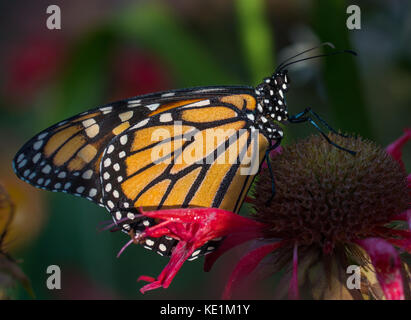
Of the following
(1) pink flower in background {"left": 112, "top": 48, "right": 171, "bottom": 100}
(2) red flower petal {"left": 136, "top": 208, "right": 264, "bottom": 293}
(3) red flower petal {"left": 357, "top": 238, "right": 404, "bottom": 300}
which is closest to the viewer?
(3) red flower petal {"left": 357, "top": 238, "right": 404, "bottom": 300}

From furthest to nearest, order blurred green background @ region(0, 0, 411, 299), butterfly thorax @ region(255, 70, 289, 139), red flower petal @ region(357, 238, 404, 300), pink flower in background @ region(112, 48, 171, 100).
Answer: pink flower in background @ region(112, 48, 171, 100) → blurred green background @ region(0, 0, 411, 299) → butterfly thorax @ region(255, 70, 289, 139) → red flower petal @ region(357, 238, 404, 300)

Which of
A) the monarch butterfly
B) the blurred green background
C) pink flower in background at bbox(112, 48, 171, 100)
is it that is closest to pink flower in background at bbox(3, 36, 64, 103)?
the blurred green background

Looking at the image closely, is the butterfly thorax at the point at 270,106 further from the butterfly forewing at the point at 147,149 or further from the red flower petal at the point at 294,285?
the red flower petal at the point at 294,285

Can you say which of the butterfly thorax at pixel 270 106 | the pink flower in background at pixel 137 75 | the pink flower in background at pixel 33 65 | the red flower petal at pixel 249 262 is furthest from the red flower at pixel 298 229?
the pink flower in background at pixel 33 65

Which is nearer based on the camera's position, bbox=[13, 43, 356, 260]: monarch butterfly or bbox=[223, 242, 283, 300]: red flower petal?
bbox=[223, 242, 283, 300]: red flower petal

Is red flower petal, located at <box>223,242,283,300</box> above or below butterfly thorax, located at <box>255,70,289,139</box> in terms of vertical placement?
below

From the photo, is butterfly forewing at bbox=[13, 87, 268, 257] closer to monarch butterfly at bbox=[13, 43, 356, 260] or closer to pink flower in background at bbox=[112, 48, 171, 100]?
monarch butterfly at bbox=[13, 43, 356, 260]
